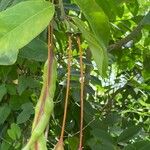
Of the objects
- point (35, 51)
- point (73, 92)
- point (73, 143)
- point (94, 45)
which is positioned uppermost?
point (94, 45)

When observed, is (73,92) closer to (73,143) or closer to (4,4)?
(73,143)

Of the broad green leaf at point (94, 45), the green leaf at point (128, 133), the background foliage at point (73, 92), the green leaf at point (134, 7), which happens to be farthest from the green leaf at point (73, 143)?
the broad green leaf at point (94, 45)

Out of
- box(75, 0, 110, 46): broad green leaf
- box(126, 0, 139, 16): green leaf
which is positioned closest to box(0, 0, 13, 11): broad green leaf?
box(75, 0, 110, 46): broad green leaf

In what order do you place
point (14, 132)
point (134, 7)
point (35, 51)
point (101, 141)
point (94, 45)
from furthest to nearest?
point (134, 7) < point (14, 132) < point (101, 141) < point (35, 51) < point (94, 45)

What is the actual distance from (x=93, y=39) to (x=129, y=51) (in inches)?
44.5

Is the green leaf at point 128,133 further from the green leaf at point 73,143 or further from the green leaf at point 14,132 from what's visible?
the green leaf at point 14,132

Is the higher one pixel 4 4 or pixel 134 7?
pixel 4 4

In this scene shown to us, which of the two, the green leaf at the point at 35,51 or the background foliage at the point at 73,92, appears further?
the background foliage at the point at 73,92

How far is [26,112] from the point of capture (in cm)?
130

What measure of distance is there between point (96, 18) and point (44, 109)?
0.19 meters

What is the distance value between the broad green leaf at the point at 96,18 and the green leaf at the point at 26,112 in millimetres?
634

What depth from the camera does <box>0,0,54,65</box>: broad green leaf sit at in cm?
59

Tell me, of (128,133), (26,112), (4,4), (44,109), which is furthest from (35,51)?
(44,109)

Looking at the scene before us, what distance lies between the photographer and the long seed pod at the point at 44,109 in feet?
1.71
